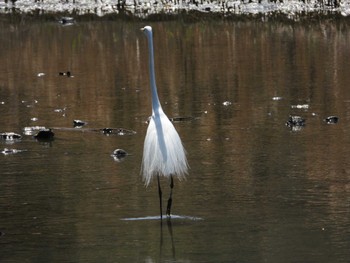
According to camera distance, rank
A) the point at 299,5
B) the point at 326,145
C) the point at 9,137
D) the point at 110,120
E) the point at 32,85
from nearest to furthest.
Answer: the point at 326,145
the point at 9,137
the point at 110,120
the point at 32,85
the point at 299,5

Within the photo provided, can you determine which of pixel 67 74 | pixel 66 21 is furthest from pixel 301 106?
pixel 66 21

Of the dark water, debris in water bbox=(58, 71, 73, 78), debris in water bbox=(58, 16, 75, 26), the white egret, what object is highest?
debris in water bbox=(58, 16, 75, 26)

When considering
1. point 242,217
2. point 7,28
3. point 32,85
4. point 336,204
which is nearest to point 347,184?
point 336,204

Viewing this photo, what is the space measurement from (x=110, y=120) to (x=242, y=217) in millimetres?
6808

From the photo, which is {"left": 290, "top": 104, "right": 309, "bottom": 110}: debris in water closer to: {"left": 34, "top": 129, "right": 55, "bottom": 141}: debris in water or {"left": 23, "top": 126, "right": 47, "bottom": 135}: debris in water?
{"left": 23, "top": 126, "right": 47, "bottom": 135}: debris in water

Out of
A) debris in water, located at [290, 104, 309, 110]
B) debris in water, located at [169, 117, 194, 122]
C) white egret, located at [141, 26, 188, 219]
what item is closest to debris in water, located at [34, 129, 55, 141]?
debris in water, located at [169, 117, 194, 122]

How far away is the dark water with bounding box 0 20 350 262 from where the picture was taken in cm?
989

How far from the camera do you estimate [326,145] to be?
47.5ft

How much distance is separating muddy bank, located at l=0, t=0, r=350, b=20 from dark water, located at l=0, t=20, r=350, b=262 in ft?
30.9

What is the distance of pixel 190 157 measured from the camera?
13.9 meters

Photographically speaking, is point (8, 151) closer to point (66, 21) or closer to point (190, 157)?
point (190, 157)

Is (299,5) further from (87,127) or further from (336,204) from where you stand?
(336,204)

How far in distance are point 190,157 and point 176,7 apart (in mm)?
26289

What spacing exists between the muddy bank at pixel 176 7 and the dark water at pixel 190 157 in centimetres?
941
